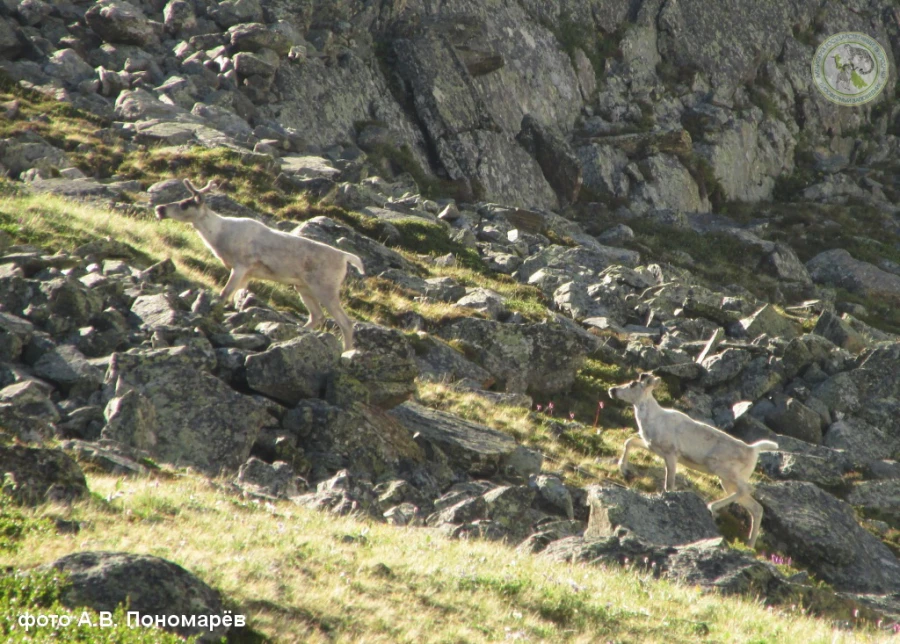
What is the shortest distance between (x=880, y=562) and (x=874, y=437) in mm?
9425

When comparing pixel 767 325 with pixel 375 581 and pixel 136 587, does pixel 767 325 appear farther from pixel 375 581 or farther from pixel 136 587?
pixel 136 587

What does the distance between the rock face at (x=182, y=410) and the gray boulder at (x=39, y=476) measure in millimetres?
3219

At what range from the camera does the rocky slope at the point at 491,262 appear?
13.4m

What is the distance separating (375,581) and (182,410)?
18.0 feet

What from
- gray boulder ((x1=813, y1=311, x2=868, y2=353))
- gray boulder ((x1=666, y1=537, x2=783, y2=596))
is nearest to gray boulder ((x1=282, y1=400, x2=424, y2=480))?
gray boulder ((x1=666, y1=537, x2=783, y2=596))

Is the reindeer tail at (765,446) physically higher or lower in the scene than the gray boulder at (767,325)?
lower

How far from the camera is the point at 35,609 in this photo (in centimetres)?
646

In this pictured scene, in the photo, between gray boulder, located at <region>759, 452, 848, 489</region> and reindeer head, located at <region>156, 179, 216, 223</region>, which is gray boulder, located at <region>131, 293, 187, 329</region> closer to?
reindeer head, located at <region>156, 179, 216, 223</region>

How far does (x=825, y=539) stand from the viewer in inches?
669

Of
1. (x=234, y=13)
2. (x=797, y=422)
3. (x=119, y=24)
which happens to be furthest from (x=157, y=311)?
(x=234, y=13)

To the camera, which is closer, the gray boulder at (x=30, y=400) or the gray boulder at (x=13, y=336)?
the gray boulder at (x=30, y=400)

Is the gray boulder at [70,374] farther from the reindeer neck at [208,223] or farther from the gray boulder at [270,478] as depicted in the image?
the reindeer neck at [208,223]

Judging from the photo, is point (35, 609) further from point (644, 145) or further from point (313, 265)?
point (644, 145)

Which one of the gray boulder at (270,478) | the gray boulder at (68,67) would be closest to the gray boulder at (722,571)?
the gray boulder at (270,478)
